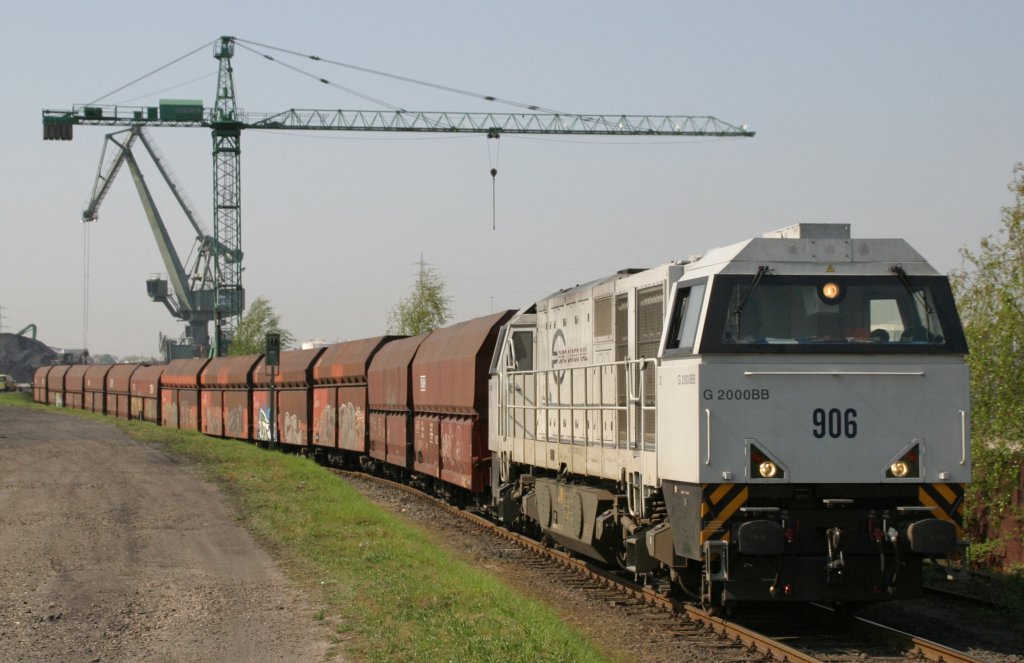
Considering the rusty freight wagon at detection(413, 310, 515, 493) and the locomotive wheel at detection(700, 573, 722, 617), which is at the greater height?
the rusty freight wagon at detection(413, 310, 515, 493)

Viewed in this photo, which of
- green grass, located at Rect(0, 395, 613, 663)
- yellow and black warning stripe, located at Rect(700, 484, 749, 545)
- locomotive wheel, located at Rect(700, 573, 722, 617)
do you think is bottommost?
green grass, located at Rect(0, 395, 613, 663)

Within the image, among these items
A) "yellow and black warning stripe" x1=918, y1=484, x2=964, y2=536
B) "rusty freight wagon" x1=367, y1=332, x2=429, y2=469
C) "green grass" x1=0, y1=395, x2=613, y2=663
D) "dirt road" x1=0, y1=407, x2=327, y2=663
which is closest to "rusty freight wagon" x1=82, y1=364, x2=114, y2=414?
"rusty freight wagon" x1=367, y1=332, x2=429, y2=469

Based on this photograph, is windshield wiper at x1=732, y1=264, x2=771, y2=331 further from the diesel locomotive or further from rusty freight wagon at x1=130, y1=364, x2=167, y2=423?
rusty freight wagon at x1=130, y1=364, x2=167, y2=423

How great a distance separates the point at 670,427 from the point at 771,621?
2.91m

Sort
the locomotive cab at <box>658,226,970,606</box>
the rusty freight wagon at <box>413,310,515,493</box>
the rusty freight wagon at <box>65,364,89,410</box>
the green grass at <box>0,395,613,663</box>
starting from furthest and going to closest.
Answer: the rusty freight wagon at <box>65,364,89,410</box> < the rusty freight wagon at <box>413,310,515,493</box> < the locomotive cab at <box>658,226,970,606</box> < the green grass at <box>0,395,613,663</box>

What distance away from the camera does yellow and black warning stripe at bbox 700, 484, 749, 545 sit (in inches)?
455

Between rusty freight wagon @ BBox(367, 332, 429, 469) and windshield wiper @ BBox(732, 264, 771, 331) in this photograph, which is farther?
rusty freight wagon @ BBox(367, 332, 429, 469)

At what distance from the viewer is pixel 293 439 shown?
43125mm

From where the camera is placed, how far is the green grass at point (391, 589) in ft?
36.4

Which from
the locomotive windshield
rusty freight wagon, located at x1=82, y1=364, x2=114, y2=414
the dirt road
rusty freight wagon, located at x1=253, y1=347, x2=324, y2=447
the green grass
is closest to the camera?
the green grass

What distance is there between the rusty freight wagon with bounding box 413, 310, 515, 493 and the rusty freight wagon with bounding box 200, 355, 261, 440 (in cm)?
1912

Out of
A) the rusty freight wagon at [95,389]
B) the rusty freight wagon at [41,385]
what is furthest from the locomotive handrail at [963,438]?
the rusty freight wagon at [41,385]

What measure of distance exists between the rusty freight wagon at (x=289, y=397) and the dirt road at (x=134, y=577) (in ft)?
47.7

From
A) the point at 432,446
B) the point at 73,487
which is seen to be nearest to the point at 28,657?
the point at 73,487
